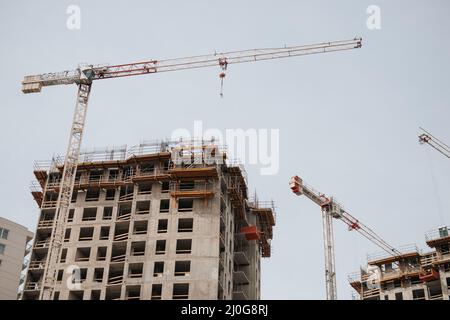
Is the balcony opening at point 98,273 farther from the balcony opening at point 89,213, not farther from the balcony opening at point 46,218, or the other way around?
the balcony opening at point 46,218

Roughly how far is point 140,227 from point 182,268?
10.1 meters

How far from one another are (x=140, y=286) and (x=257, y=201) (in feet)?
102

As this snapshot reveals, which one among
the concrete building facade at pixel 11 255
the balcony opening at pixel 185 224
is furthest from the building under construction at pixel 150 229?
the concrete building facade at pixel 11 255

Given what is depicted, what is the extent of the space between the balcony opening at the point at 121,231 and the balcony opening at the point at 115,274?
14.3ft

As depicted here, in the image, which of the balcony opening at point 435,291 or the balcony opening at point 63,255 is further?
the balcony opening at point 435,291

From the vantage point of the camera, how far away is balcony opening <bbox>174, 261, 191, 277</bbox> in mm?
79938

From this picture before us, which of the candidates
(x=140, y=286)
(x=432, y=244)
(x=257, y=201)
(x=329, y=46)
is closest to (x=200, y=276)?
(x=140, y=286)

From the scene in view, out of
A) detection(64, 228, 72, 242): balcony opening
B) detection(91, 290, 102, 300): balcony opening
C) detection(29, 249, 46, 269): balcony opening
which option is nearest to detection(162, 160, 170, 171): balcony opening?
detection(64, 228, 72, 242): balcony opening

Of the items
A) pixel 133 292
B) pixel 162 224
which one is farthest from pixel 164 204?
pixel 133 292

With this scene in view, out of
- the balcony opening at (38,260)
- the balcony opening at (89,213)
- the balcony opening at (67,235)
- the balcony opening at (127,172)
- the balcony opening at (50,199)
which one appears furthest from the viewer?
the balcony opening at (50,199)

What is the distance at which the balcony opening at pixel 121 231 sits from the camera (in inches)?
3411

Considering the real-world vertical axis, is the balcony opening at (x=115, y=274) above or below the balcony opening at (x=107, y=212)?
below
